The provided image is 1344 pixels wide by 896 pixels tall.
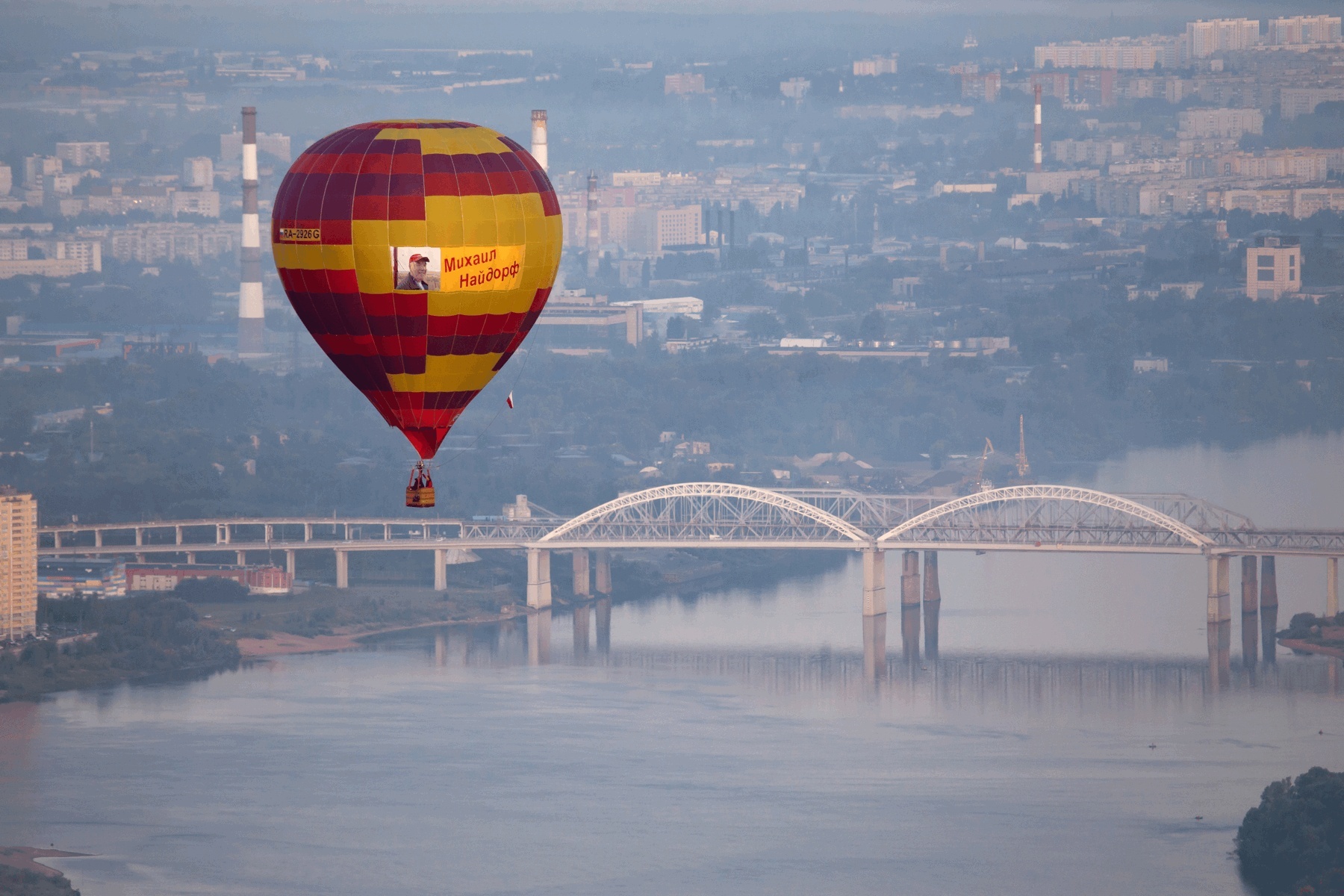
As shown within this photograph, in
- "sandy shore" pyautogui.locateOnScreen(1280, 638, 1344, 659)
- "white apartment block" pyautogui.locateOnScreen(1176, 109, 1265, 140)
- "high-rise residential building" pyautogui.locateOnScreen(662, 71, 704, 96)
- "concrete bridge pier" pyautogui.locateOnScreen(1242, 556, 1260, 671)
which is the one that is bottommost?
"sandy shore" pyautogui.locateOnScreen(1280, 638, 1344, 659)

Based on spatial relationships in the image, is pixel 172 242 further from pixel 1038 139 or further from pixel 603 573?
pixel 603 573

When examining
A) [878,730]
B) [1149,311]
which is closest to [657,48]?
[1149,311]

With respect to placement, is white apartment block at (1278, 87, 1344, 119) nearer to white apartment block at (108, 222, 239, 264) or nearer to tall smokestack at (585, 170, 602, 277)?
tall smokestack at (585, 170, 602, 277)

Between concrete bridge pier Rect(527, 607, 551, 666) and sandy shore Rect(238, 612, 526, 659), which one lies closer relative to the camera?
concrete bridge pier Rect(527, 607, 551, 666)

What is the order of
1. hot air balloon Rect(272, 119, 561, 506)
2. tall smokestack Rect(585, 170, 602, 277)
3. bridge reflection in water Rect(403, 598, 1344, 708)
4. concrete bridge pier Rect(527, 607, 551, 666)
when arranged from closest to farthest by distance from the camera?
hot air balloon Rect(272, 119, 561, 506), bridge reflection in water Rect(403, 598, 1344, 708), concrete bridge pier Rect(527, 607, 551, 666), tall smokestack Rect(585, 170, 602, 277)

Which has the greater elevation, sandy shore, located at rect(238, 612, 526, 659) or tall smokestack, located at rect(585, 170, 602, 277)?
tall smokestack, located at rect(585, 170, 602, 277)

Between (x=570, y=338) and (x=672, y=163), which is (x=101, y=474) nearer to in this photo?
(x=570, y=338)

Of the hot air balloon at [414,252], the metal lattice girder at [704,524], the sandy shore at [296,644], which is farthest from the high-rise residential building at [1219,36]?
the hot air balloon at [414,252]

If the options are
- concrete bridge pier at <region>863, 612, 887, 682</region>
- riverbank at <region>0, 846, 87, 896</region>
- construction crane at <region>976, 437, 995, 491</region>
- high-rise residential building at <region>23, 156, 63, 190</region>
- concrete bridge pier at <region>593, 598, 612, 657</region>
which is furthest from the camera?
high-rise residential building at <region>23, 156, 63, 190</region>

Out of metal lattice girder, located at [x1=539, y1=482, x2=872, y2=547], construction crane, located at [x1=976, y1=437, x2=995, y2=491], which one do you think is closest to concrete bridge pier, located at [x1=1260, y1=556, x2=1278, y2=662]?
metal lattice girder, located at [x1=539, y1=482, x2=872, y2=547]
